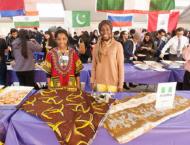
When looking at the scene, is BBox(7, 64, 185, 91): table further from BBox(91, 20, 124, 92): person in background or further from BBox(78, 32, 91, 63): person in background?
BBox(91, 20, 124, 92): person in background

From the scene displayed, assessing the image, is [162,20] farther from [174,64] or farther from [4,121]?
A: [4,121]

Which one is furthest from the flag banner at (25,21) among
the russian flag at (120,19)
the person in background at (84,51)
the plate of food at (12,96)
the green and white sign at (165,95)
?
the green and white sign at (165,95)

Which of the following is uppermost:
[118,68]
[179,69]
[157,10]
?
[157,10]

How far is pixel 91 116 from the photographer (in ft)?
5.07

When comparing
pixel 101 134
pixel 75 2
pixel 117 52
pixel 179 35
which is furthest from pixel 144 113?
pixel 75 2

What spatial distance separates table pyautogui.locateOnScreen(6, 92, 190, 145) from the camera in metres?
1.49

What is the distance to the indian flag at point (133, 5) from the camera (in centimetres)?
400

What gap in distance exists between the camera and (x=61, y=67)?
218cm

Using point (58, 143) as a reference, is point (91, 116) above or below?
above

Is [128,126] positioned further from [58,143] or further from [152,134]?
[58,143]

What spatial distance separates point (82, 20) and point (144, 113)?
4249 mm

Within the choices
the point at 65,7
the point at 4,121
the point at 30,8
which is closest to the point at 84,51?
the point at 30,8

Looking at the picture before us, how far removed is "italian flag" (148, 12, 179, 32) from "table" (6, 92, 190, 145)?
297 centimetres

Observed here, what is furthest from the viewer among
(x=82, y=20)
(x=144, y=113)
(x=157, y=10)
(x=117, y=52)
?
(x=82, y=20)
